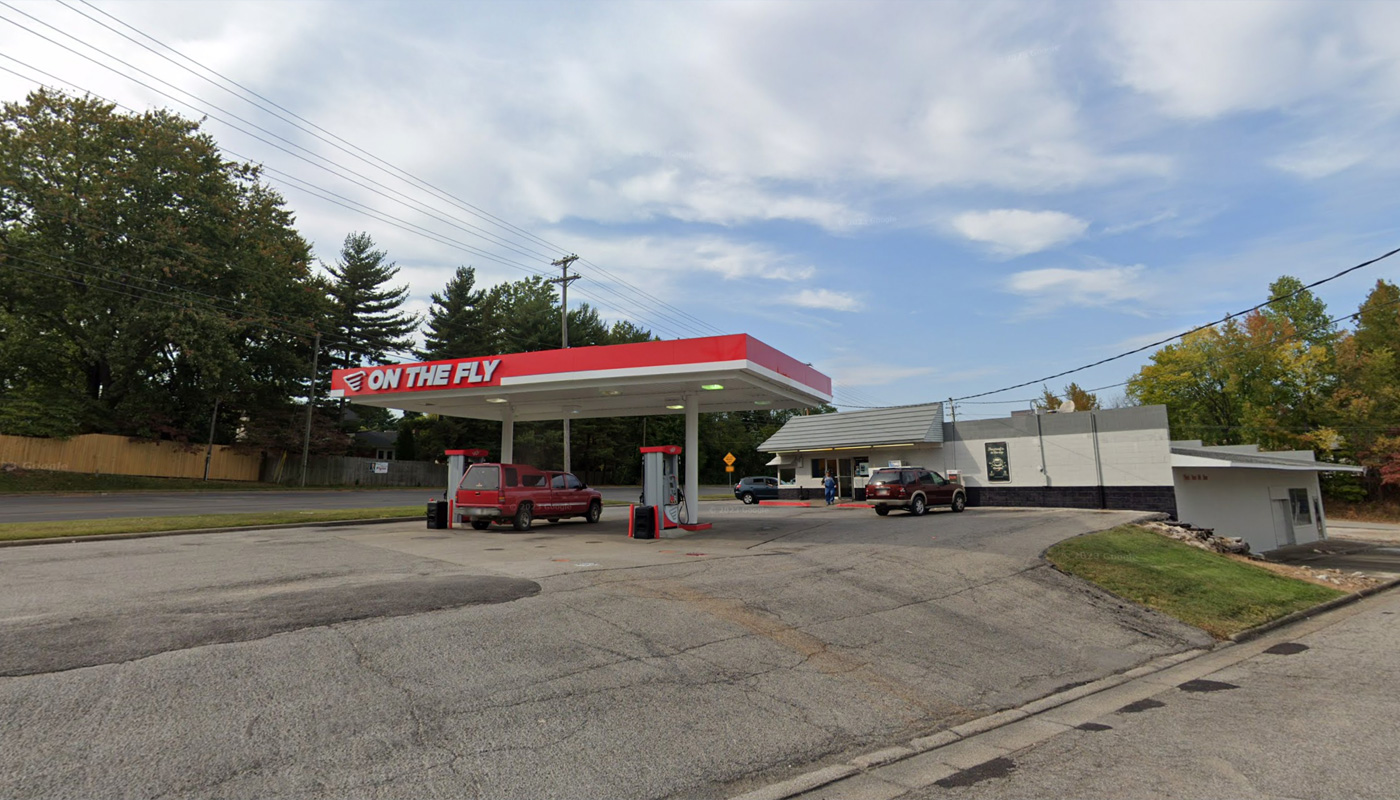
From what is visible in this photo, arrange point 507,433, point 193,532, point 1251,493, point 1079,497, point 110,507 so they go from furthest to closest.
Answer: point 1251,493 < point 1079,497 < point 507,433 < point 110,507 < point 193,532

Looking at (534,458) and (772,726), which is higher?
(534,458)

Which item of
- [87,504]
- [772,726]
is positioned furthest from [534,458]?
[772,726]

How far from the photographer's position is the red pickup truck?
17.3m

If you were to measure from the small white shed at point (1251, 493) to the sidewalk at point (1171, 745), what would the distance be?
2046cm

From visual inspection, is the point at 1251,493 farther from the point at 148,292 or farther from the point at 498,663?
the point at 148,292

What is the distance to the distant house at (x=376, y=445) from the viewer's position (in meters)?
53.3

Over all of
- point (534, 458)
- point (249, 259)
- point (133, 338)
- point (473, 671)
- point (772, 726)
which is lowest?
point (772, 726)

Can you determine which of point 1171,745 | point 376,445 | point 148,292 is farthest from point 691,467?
point 376,445

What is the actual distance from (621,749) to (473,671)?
1.74m

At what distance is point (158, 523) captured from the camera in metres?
15.5

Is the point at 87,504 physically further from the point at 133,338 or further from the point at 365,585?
the point at 365,585

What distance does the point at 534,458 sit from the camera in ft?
191

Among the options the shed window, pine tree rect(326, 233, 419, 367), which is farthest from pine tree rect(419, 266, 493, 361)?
the shed window

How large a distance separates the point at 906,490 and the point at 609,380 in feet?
40.8
